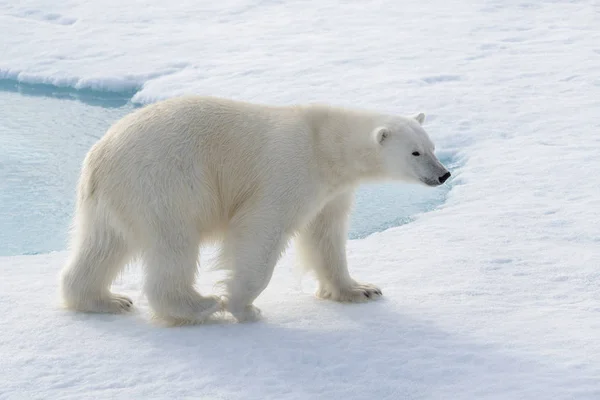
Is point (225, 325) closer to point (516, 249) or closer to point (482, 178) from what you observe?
point (516, 249)

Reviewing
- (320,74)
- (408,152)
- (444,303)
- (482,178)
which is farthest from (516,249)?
(320,74)

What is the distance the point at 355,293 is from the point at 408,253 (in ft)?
2.84

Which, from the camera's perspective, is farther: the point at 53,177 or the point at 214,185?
the point at 53,177

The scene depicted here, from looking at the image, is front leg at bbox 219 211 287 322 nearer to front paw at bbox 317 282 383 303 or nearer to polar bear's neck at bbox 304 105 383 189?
polar bear's neck at bbox 304 105 383 189

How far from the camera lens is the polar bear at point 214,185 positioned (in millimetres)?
3961

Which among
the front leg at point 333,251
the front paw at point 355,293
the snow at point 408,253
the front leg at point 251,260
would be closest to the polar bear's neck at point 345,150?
the front leg at point 333,251

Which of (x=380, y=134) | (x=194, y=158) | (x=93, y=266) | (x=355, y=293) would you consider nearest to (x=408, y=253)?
(x=355, y=293)

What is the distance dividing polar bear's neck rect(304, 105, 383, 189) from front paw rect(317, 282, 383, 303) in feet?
1.79

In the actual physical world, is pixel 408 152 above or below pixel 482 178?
above

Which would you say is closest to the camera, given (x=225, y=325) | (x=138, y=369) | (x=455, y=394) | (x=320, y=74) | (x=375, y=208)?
(x=455, y=394)

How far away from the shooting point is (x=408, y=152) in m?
4.15

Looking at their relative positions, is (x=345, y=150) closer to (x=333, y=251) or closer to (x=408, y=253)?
(x=333, y=251)

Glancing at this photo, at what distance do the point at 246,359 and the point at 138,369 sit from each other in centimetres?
43

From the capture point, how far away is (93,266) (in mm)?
4152
